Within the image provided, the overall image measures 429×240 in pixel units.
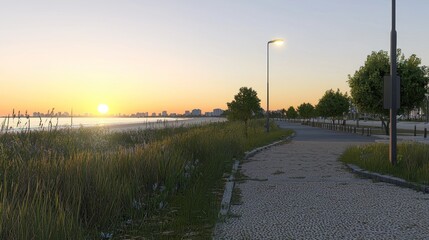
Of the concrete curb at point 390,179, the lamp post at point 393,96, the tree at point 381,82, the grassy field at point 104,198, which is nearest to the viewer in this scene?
the grassy field at point 104,198

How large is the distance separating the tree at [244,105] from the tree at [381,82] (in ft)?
27.8

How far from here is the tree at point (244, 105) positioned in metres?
29.6

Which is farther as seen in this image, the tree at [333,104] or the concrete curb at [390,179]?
the tree at [333,104]

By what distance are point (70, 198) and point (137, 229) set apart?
3.46 ft

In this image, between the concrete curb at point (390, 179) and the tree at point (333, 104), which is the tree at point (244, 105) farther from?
the tree at point (333, 104)

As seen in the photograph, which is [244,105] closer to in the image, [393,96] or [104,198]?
[393,96]

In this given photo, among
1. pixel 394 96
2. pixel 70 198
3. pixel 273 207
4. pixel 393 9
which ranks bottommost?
pixel 273 207

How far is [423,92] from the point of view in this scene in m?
29.6

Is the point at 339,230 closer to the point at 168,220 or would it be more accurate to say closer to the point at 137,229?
the point at 168,220

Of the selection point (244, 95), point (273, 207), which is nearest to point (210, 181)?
point (273, 207)

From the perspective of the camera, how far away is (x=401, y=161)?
37.4ft

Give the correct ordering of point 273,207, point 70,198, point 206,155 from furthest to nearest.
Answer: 1. point 206,155
2. point 273,207
3. point 70,198

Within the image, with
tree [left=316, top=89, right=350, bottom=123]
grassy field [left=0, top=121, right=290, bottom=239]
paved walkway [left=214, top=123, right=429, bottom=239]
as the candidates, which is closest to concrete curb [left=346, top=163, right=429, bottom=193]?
paved walkway [left=214, top=123, right=429, bottom=239]

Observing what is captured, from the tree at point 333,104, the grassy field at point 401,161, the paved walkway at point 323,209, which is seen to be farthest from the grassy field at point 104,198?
the tree at point 333,104
